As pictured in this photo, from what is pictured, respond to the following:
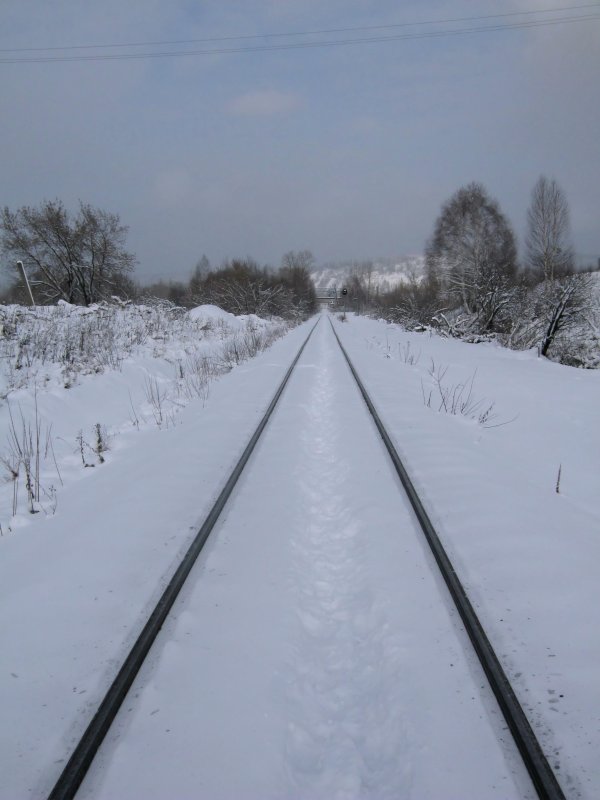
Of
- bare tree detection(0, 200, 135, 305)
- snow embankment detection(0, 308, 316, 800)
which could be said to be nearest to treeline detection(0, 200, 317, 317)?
bare tree detection(0, 200, 135, 305)

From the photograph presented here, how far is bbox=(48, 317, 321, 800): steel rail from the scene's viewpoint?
1.63m

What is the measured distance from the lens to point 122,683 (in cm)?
204

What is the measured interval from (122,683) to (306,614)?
43.1 inches

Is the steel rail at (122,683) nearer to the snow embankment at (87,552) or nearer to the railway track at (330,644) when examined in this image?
the railway track at (330,644)

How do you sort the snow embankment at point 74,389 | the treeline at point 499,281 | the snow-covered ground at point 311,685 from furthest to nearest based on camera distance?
1. the treeline at point 499,281
2. the snow embankment at point 74,389
3. the snow-covered ground at point 311,685

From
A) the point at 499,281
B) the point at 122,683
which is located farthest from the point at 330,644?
the point at 499,281

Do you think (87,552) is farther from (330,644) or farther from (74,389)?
(74,389)

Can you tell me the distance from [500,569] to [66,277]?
28.0m

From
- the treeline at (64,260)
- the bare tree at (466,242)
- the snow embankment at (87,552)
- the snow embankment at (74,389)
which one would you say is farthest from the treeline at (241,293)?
the snow embankment at (87,552)

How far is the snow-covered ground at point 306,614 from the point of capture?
1.77m

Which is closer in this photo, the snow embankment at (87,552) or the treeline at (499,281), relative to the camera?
the snow embankment at (87,552)

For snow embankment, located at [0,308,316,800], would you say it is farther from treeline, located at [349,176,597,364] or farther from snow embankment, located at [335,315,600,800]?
treeline, located at [349,176,597,364]

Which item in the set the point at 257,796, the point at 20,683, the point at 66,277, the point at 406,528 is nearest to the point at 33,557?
the point at 20,683

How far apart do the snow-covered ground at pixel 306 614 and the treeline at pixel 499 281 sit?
10862 mm
